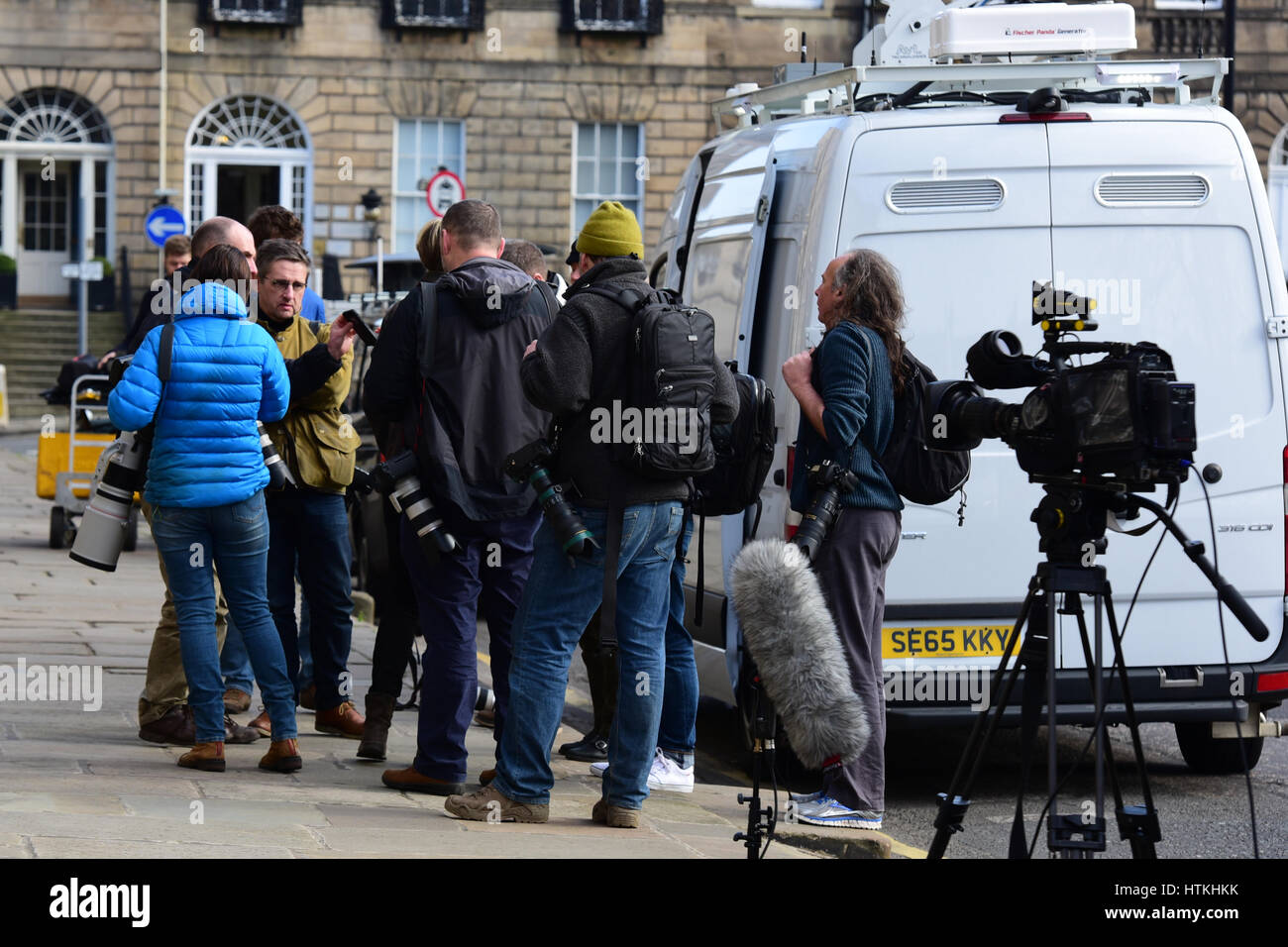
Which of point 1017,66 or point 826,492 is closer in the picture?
point 826,492

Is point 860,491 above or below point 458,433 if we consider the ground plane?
below

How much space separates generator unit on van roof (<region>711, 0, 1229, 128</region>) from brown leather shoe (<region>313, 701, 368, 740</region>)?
316 cm

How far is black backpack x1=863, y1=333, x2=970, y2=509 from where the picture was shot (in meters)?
6.24

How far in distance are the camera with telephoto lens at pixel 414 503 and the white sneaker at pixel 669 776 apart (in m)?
1.26

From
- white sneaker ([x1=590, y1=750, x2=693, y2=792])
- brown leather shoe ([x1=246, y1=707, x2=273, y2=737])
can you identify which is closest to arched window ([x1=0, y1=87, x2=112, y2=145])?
brown leather shoe ([x1=246, y1=707, x2=273, y2=737])

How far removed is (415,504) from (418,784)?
978 millimetres

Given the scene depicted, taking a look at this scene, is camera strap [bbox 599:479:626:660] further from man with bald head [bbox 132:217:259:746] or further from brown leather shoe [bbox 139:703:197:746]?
brown leather shoe [bbox 139:703:197:746]

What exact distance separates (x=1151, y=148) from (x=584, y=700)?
4082mm

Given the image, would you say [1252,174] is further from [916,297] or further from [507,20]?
[507,20]

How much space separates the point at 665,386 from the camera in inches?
222

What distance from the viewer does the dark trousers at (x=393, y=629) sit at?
6.73 meters

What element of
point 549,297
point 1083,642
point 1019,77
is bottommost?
point 1083,642

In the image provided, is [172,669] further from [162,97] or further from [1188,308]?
[162,97]

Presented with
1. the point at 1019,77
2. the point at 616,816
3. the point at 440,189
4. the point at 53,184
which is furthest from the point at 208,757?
the point at 53,184
